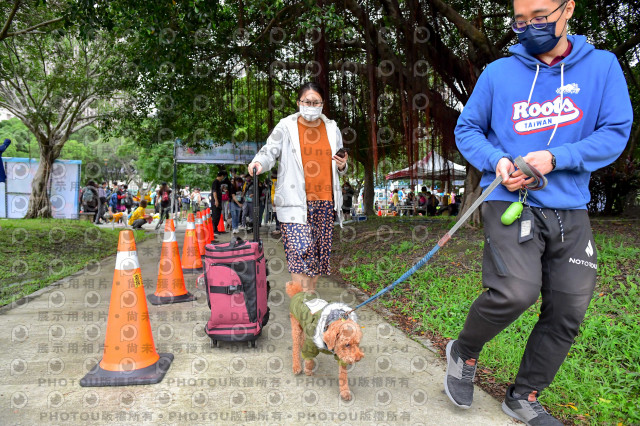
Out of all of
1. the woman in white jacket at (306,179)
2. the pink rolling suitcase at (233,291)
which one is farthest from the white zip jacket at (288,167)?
the pink rolling suitcase at (233,291)

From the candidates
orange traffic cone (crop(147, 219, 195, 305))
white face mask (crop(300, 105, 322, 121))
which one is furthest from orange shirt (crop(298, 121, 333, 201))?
orange traffic cone (crop(147, 219, 195, 305))

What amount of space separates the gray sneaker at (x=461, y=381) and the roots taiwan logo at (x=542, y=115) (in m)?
1.21

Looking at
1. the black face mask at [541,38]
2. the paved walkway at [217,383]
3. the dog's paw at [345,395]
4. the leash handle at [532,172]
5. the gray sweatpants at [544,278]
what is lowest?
the paved walkway at [217,383]

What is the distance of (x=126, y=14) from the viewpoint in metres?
6.31

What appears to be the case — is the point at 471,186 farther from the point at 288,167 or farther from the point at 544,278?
the point at 544,278

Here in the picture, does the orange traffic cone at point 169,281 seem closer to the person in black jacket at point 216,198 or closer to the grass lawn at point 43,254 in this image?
the grass lawn at point 43,254

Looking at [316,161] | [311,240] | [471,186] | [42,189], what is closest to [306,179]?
[316,161]

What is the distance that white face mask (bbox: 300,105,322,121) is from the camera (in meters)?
3.37

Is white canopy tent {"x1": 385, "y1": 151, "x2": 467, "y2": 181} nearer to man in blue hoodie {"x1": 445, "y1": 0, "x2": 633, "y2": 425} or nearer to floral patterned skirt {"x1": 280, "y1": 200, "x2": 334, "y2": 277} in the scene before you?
floral patterned skirt {"x1": 280, "y1": 200, "x2": 334, "y2": 277}

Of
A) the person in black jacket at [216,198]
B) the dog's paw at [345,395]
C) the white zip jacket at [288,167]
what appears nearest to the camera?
the dog's paw at [345,395]

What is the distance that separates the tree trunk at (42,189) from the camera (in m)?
16.8

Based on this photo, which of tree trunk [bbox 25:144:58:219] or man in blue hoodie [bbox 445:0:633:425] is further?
tree trunk [bbox 25:144:58:219]

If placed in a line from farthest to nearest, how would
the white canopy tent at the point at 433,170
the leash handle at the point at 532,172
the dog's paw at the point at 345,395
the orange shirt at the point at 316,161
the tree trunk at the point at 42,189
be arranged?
the tree trunk at the point at 42,189 → the white canopy tent at the point at 433,170 → the orange shirt at the point at 316,161 → the dog's paw at the point at 345,395 → the leash handle at the point at 532,172

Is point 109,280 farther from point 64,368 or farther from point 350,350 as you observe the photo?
point 350,350
